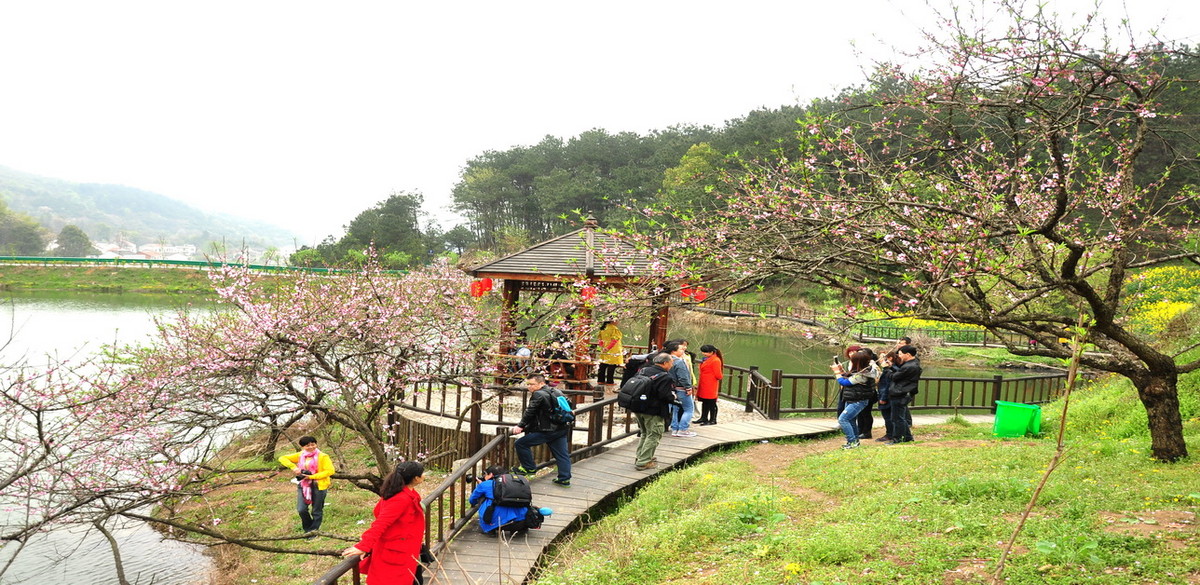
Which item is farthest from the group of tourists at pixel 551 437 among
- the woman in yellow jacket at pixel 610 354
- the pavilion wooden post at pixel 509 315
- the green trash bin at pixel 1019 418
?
the pavilion wooden post at pixel 509 315

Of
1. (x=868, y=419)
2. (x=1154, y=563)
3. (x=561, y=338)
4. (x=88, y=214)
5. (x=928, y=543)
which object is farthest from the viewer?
(x=88, y=214)

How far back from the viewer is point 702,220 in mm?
7000

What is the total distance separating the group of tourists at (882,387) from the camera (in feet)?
30.9

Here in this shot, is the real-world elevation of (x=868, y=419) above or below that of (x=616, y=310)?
below

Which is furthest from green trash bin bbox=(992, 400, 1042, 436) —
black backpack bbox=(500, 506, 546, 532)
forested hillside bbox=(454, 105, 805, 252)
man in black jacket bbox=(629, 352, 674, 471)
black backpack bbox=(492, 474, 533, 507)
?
forested hillside bbox=(454, 105, 805, 252)

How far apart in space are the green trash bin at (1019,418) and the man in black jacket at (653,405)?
522cm

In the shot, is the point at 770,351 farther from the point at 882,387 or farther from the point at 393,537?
the point at 393,537

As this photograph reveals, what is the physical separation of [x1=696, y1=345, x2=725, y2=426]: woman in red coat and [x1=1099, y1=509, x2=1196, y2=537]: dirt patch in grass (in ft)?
20.5

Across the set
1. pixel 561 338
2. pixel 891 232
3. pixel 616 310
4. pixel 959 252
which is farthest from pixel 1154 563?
pixel 561 338

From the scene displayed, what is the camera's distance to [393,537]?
192 inches

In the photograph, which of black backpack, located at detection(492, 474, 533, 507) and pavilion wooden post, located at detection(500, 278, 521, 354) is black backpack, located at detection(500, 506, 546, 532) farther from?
pavilion wooden post, located at detection(500, 278, 521, 354)

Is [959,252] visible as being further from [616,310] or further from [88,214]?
[88,214]

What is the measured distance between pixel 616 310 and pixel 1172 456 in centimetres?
541

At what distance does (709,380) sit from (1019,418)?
4.46m
